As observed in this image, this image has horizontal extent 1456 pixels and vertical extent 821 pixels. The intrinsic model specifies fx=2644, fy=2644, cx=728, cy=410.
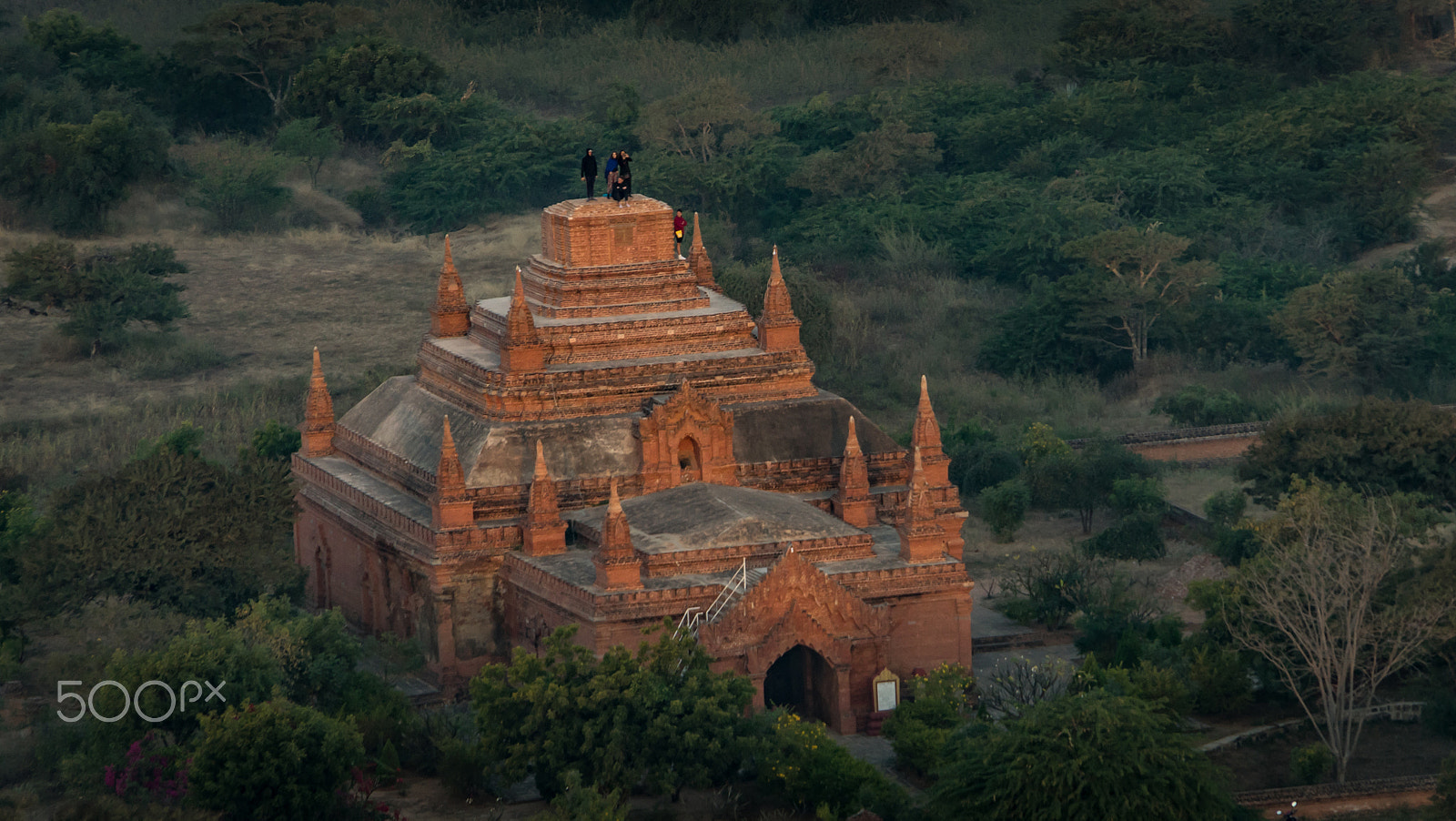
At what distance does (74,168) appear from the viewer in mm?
87375

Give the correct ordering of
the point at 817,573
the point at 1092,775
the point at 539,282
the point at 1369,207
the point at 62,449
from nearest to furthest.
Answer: the point at 1092,775
the point at 817,573
the point at 539,282
the point at 62,449
the point at 1369,207

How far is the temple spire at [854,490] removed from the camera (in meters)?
48.8

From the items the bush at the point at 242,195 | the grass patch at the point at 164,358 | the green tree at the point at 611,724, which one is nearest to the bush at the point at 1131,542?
the green tree at the point at 611,724

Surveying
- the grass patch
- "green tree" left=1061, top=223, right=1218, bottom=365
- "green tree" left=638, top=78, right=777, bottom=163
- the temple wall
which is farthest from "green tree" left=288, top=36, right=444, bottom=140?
the temple wall

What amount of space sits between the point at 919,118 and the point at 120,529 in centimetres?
5851

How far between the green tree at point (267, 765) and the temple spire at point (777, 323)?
48.2 feet

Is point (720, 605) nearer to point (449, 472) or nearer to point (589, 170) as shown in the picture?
point (449, 472)

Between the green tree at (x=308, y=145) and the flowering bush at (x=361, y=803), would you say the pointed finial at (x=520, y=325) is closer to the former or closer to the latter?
the flowering bush at (x=361, y=803)

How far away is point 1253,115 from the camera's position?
97.3 m

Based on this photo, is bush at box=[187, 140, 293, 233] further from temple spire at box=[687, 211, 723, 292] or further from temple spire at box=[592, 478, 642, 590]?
temple spire at box=[592, 478, 642, 590]

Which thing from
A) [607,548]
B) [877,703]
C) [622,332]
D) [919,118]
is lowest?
[877,703]

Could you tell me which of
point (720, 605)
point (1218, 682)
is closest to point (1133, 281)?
point (1218, 682)

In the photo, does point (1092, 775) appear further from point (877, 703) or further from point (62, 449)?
point (62, 449)

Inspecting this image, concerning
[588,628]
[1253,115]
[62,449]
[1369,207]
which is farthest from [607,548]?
[1253,115]
